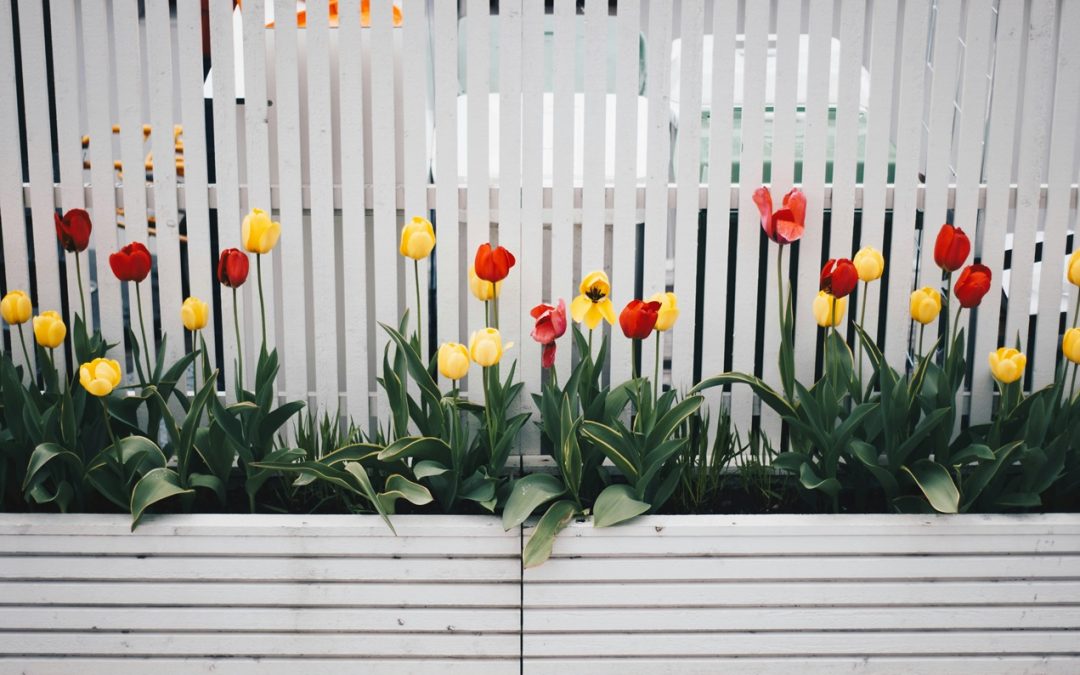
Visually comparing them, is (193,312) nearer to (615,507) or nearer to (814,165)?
(615,507)

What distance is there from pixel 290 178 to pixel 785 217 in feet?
3.45

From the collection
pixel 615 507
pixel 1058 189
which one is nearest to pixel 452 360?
pixel 615 507

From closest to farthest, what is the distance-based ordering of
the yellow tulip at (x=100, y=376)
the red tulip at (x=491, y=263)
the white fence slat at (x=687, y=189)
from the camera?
the yellow tulip at (x=100, y=376) → the red tulip at (x=491, y=263) → the white fence slat at (x=687, y=189)

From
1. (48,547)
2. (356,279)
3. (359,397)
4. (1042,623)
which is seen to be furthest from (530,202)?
(1042,623)

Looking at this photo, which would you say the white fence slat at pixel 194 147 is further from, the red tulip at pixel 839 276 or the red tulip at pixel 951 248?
the red tulip at pixel 951 248

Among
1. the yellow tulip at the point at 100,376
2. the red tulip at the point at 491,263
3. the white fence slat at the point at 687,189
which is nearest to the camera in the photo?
the yellow tulip at the point at 100,376

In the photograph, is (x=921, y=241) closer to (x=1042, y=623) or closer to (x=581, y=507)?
(x=1042, y=623)

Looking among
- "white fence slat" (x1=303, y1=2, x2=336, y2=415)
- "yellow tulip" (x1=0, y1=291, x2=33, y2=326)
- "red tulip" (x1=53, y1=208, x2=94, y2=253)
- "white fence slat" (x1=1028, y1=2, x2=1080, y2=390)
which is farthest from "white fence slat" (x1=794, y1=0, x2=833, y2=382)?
"yellow tulip" (x1=0, y1=291, x2=33, y2=326)

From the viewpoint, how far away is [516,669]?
1.76 m

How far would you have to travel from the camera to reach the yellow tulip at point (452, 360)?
5.58 feet

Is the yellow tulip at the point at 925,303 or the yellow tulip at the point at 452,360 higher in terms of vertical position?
the yellow tulip at the point at 925,303

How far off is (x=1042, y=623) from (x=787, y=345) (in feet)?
2.35

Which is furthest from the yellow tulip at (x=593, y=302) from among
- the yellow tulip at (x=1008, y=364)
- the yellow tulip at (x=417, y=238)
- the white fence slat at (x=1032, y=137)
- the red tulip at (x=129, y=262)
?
the white fence slat at (x=1032, y=137)

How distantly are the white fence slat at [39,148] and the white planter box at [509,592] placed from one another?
61 centimetres
